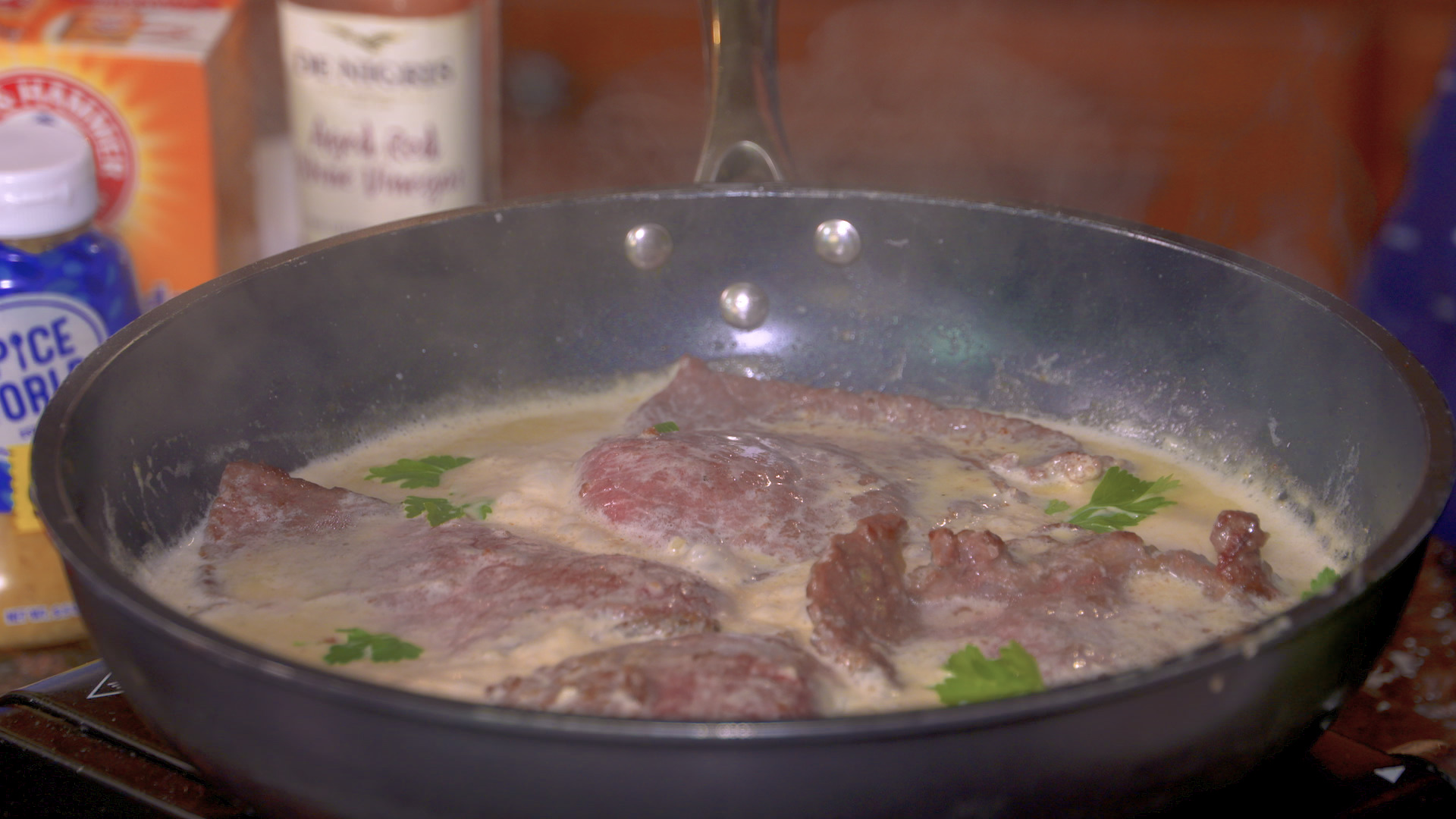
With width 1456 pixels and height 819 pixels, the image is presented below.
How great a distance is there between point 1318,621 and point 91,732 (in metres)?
0.91

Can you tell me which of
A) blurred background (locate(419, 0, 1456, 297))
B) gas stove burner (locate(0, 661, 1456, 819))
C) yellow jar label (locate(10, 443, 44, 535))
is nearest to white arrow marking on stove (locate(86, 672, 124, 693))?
gas stove burner (locate(0, 661, 1456, 819))

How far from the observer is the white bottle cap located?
1.27m

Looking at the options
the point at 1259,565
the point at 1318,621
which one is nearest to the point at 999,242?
the point at 1259,565

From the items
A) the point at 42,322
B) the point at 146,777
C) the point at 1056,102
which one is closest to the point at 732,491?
the point at 146,777

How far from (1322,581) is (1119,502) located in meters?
0.20

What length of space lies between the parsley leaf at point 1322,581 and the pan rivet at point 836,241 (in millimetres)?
631

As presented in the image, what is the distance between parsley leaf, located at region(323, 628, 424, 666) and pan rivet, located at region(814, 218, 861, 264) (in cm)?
76

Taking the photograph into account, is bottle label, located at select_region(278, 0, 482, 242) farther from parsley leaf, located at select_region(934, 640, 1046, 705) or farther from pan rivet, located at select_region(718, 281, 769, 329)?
parsley leaf, located at select_region(934, 640, 1046, 705)

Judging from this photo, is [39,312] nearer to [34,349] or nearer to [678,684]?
[34,349]

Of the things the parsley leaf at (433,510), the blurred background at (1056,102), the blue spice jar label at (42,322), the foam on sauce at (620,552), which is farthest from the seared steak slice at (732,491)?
the blurred background at (1056,102)

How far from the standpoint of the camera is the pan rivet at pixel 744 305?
153cm

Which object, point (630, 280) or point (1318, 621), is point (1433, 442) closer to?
point (1318, 621)

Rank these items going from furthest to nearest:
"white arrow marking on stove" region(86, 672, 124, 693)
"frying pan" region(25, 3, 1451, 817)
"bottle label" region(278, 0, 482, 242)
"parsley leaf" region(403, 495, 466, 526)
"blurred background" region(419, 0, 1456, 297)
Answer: "blurred background" region(419, 0, 1456, 297)
"bottle label" region(278, 0, 482, 242)
"parsley leaf" region(403, 495, 466, 526)
"white arrow marking on stove" region(86, 672, 124, 693)
"frying pan" region(25, 3, 1451, 817)

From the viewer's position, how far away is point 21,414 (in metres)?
1.33
